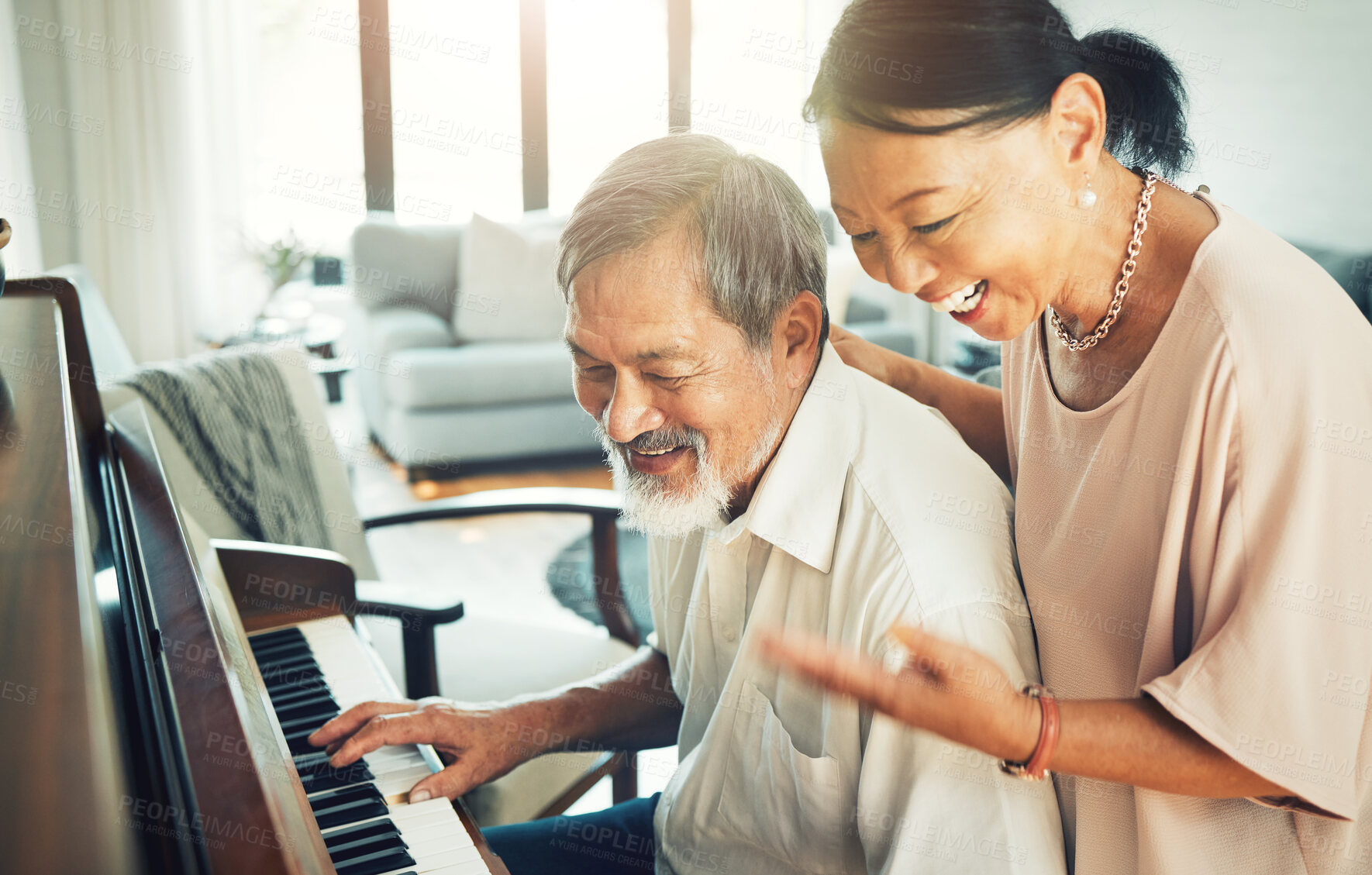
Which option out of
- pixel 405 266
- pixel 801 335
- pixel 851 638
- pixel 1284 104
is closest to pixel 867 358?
pixel 801 335

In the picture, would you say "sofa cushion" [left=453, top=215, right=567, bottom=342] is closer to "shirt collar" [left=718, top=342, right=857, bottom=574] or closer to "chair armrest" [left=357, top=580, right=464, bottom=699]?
"chair armrest" [left=357, top=580, right=464, bottom=699]

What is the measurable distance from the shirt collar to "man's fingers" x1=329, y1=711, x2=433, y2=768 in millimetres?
479

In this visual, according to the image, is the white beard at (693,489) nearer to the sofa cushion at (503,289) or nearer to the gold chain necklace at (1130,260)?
the gold chain necklace at (1130,260)

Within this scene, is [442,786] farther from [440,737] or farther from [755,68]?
[755,68]

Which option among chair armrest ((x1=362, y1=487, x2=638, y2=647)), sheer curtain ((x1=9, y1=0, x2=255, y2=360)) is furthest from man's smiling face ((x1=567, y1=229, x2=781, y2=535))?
sheer curtain ((x1=9, y1=0, x2=255, y2=360))

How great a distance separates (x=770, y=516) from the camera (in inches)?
46.5

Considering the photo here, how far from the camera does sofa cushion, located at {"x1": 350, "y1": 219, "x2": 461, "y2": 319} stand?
16.9 feet

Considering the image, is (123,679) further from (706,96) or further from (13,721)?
(706,96)

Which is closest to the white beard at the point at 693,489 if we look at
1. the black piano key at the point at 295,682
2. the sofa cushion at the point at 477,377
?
the black piano key at the point at 295,682

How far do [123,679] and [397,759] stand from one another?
58 centimetres

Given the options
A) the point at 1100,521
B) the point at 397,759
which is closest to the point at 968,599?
the point at 1100,521

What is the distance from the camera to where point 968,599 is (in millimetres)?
1054

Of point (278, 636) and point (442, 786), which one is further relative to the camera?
point (278, 636)

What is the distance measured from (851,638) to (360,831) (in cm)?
58
